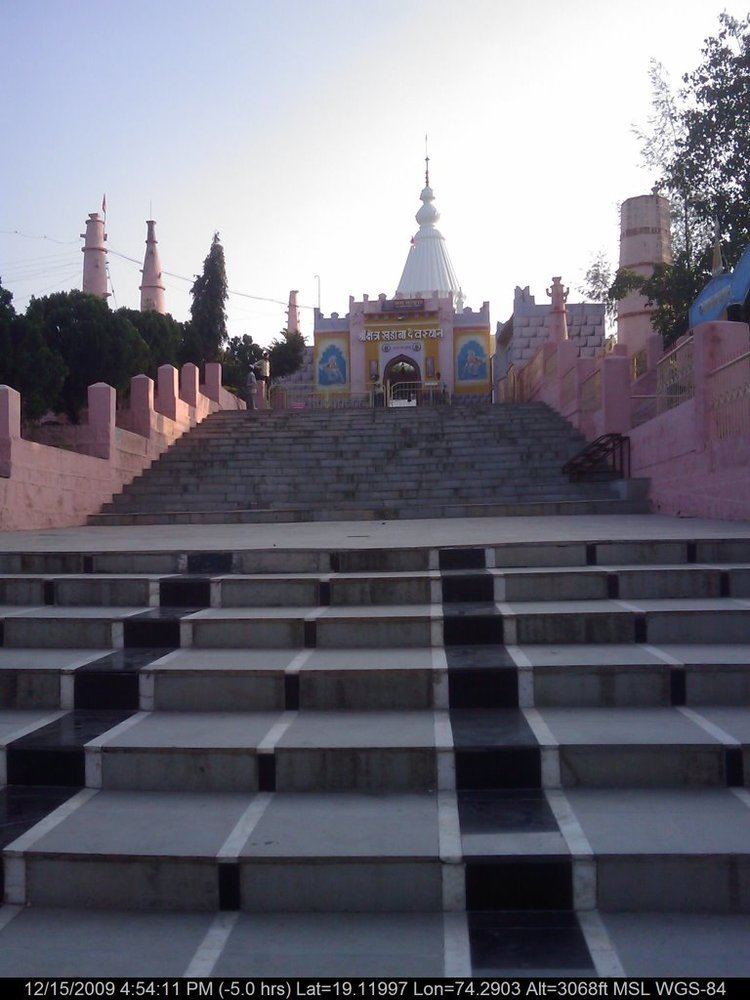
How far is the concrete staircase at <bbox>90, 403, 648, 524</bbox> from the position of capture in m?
10.2

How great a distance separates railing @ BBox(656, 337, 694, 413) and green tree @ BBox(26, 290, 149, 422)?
858 cm

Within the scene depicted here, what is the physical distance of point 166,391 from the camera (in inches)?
599

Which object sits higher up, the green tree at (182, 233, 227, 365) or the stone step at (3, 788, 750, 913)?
the green tree at (182, 233, 227, 365)

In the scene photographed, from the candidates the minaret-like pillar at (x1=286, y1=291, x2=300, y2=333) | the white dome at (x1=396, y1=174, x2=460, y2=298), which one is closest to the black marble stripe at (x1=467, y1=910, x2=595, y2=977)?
the minaret-like pillar at (x1=286, y1=291, x2=300, y2=333)

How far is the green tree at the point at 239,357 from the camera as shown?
2719 centimetres

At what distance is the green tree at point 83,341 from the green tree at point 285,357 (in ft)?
62.2

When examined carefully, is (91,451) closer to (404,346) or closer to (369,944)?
(369,944)

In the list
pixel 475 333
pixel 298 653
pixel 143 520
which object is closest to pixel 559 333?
pixel 143 520

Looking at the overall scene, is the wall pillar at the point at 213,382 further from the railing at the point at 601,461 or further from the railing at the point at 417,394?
the railing at the point at 417,394

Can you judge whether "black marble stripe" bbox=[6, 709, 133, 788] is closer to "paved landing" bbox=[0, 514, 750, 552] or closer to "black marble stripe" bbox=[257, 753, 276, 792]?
"black marble stripe" bbox=[257, 753, 276, 792]

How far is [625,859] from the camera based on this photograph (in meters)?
2.38

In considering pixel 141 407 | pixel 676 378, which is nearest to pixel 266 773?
pixel 676 378

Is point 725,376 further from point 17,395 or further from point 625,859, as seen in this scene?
point 17,395

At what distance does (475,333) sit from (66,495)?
25450mm
